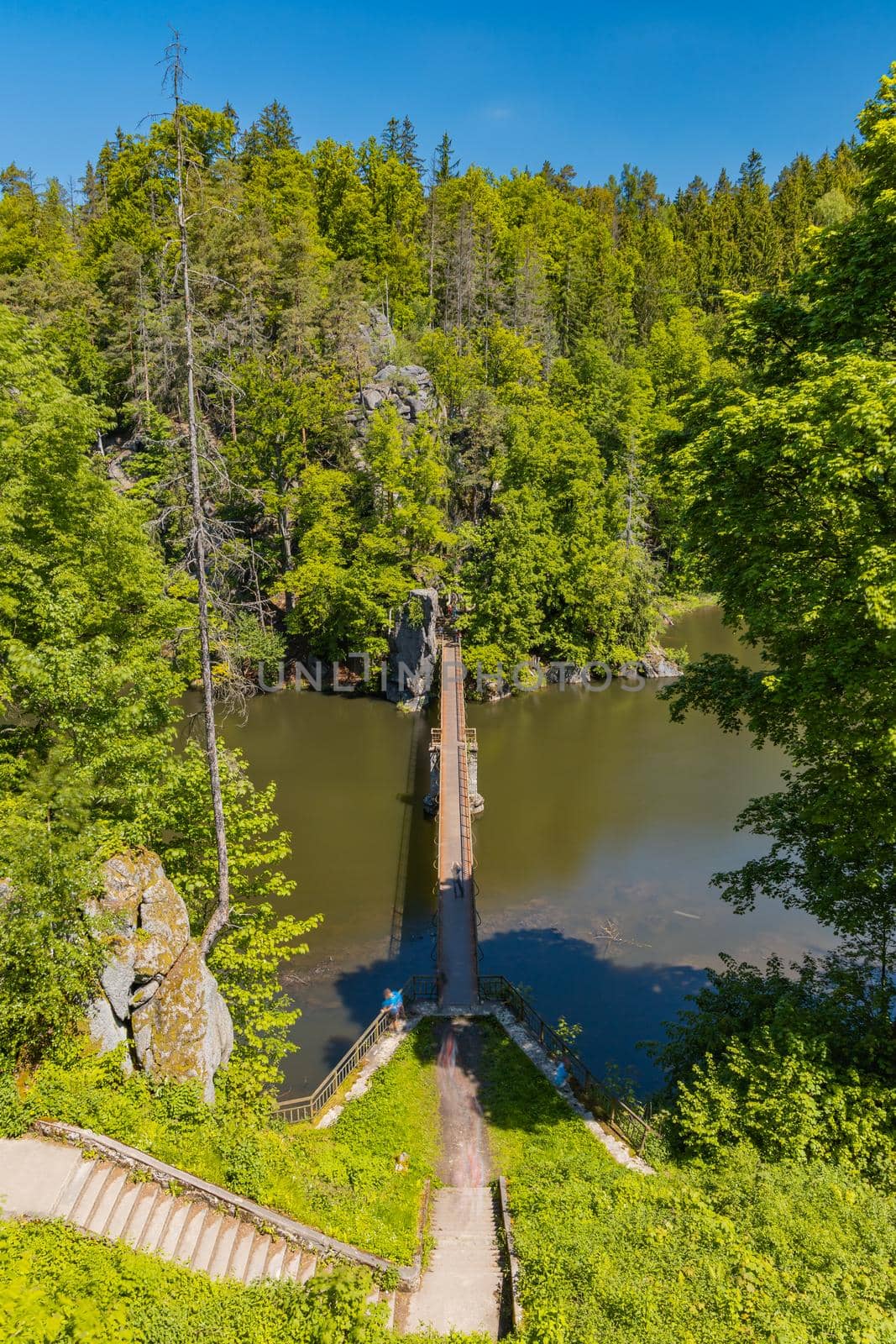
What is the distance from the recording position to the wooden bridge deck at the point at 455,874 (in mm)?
15406

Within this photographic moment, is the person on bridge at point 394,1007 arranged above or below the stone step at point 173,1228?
below

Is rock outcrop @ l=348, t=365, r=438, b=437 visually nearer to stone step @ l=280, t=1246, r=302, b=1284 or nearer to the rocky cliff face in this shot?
the rocky cliff face

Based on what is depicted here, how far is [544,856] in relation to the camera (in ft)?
75.8

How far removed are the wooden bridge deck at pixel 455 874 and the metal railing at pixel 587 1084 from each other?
0.51 m

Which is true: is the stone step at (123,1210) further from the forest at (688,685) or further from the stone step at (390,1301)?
the stone step at (390,1301)

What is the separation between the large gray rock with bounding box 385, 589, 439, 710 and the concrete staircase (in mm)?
26084

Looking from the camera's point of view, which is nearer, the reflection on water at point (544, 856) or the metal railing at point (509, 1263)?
the metal railing at point (509, 1263)

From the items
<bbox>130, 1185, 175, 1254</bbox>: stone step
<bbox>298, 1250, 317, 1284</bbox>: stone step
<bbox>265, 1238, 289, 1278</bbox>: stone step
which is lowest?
<bbox>298, 1250, 317, 1284</bbox>: stone step

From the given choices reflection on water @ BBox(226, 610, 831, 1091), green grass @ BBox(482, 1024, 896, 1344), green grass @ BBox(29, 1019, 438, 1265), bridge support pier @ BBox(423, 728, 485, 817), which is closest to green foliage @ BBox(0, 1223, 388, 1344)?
green grass @ BBox(29, 1019, 438, 1265)

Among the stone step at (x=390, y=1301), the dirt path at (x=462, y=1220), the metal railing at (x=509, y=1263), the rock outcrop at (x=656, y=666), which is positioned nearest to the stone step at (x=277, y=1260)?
the stone step at (x=390, y=1301)

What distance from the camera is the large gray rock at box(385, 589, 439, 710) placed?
1328 inches

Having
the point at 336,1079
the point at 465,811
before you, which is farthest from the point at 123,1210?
the point at 465,811

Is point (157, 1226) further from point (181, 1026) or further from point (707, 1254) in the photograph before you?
point (707, 1254)

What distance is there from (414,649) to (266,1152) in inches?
1014
